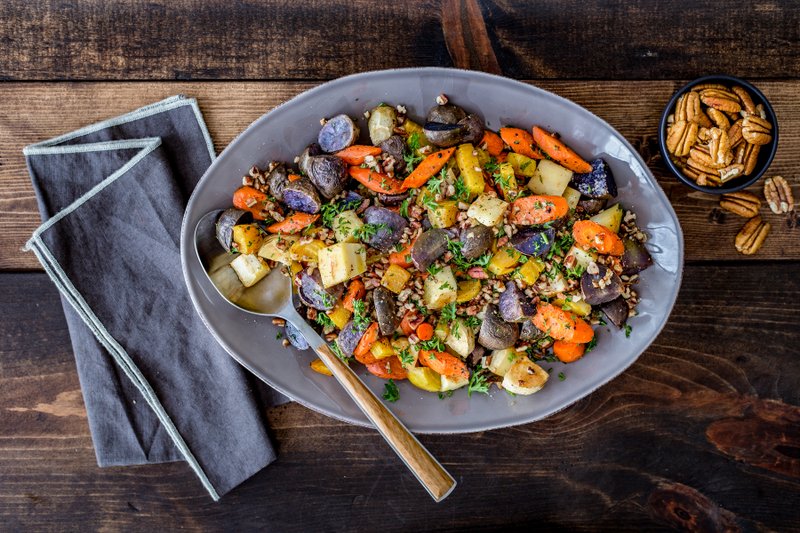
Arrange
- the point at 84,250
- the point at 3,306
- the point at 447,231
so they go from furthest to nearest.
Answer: the point at 3,306 → the point at 84,250 → the point at 447,231

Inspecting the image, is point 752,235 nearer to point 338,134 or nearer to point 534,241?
point 534,241

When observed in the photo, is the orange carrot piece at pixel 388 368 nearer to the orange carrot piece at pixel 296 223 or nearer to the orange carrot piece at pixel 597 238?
the orange carrot piece at pixel 296 223

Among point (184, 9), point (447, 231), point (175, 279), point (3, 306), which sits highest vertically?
point (184, 9)

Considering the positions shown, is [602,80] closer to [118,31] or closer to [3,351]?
[118,31]

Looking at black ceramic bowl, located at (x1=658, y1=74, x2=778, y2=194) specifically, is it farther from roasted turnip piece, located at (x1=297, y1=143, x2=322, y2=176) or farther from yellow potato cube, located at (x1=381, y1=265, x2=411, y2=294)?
roasted turnip piece, located at (x1=297, y1=143, x2=322, y2=176)

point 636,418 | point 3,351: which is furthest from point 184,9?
point 636,418

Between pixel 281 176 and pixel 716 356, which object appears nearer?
pixel 281 176

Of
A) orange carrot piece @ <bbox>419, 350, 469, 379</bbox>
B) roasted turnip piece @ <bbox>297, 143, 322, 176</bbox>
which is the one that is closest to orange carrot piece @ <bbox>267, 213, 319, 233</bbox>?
roasted turnip piece @ <bbox>297, 143, 322, 176</bbox>
